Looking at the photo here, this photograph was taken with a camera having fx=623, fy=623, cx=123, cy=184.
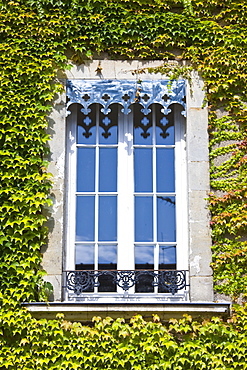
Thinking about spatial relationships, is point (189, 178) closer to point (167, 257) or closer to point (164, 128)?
point (164, 128)

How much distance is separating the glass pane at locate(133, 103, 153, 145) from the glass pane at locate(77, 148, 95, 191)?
56 centimetres

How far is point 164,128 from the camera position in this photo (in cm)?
748

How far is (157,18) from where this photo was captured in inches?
292

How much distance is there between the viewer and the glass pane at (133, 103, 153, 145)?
292 inches

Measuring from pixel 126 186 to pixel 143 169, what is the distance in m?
0.31

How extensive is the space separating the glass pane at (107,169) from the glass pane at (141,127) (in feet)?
1.07

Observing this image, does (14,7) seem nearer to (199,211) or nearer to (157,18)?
(157,18)

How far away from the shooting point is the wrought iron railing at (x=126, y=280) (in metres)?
6.83

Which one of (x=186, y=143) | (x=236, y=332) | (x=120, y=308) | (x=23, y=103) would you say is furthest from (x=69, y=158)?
(x=236, y=332)

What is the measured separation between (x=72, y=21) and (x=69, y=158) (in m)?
1.62

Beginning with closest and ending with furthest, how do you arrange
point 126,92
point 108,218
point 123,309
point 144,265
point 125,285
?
1. point 123,309
2. point 125,285
3. point 144,265
4. point 108,218
5. point 126,92

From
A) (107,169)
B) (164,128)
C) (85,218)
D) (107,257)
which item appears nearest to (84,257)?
(107,257)

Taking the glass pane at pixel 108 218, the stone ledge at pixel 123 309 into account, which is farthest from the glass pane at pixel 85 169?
the stone ledge at pixel 123 309

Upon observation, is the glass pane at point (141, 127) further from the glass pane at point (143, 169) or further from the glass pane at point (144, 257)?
the glass pane at point (144, 257)
